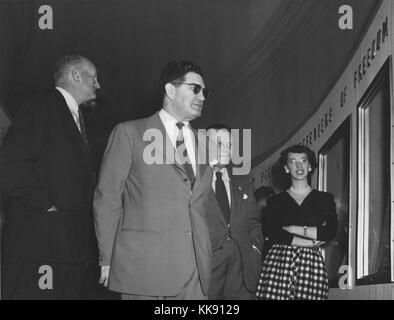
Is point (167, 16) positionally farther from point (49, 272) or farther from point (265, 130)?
point (49, 272)

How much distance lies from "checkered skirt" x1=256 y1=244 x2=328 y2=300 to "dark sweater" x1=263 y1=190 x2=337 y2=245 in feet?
0.33

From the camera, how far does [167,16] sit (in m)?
6.34

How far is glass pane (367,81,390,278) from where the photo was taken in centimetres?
381

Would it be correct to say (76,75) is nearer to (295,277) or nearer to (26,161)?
(26,161)

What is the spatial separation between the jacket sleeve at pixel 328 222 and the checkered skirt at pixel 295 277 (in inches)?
4.4

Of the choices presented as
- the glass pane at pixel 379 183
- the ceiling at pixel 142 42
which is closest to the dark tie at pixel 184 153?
the glass pane at pixel 379 183

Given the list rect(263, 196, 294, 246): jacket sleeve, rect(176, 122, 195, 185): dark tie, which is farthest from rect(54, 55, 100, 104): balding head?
rect(263, 196, 294, 246): jacket sleeve

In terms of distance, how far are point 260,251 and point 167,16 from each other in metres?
3.27

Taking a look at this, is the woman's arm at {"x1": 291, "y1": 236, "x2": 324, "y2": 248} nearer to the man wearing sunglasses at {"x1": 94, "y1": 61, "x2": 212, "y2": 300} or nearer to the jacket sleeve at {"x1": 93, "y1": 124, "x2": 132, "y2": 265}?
the man wearing sunglasses at {"x1": 94, "y1": 61, "x2": 212, "y2": 300}

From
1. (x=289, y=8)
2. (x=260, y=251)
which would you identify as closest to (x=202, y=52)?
(x=289, y=8)

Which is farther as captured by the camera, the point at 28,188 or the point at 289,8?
the point at 289,8

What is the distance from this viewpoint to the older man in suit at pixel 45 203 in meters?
3.09

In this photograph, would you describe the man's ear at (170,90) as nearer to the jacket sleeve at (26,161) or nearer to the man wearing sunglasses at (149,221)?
the man wearing sunglasses at (149,221)
